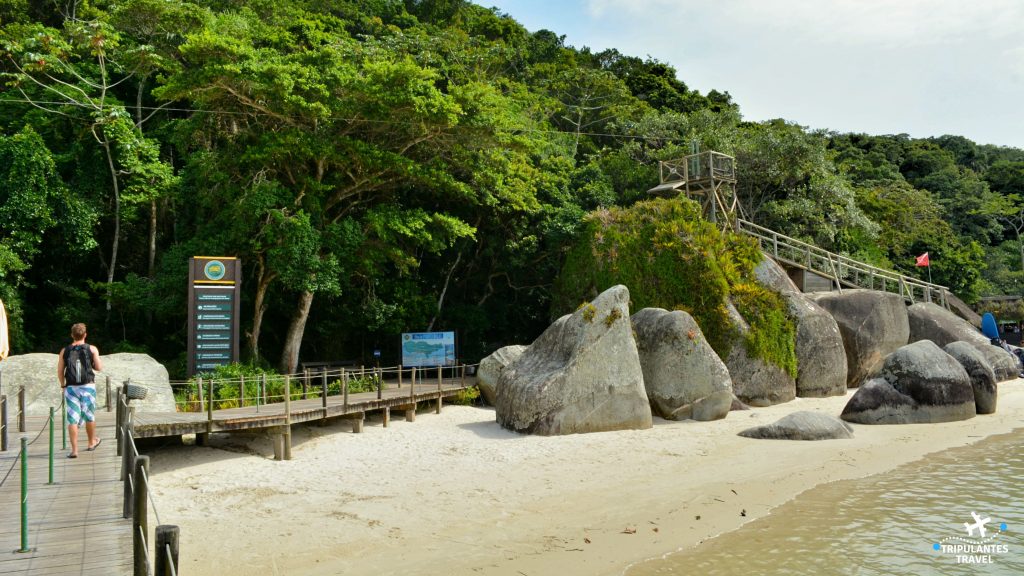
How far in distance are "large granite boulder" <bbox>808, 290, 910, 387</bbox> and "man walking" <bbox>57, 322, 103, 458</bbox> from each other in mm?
20703

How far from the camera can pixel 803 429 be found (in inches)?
553

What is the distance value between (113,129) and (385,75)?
859 centimetres

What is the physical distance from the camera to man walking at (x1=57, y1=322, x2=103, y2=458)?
859cm

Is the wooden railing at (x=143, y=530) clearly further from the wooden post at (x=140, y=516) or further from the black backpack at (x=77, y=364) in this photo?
the black backpack at (x=77, y=364)

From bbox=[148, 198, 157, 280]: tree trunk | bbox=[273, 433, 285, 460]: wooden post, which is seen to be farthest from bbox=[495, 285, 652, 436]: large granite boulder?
bbox=[148, 198, 157, 280]: tree trunk

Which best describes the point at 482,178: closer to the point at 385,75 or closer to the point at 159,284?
the point at 385,75

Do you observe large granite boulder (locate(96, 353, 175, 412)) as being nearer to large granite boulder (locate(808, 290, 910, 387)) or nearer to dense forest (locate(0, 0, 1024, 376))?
dense forest (locate(0, 0, 1024, 376))

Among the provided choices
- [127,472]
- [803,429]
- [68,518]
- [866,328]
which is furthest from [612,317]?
[866,328]

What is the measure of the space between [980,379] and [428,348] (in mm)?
15850

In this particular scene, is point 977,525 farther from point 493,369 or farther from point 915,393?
point 493,369

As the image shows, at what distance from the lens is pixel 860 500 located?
9.95 meters

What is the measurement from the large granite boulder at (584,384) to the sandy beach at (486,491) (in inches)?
17.8

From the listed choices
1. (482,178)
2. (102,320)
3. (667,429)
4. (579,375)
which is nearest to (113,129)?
(102,320)

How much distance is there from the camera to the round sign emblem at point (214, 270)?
1723 centimetres
